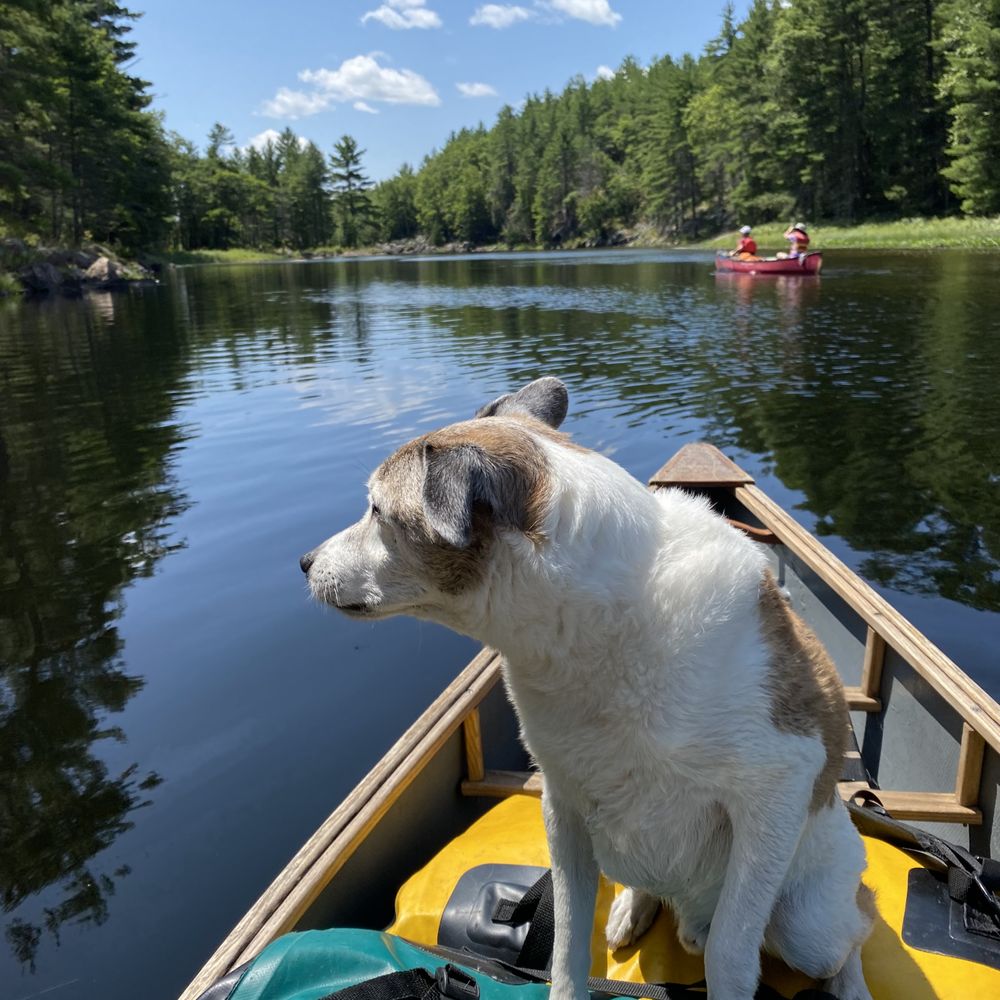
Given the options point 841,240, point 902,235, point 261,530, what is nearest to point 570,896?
point 261,530

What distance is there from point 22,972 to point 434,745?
290cm

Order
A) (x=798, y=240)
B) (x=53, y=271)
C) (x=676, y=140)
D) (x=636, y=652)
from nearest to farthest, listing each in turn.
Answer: (x=636, y=652) → (x=798, y=240) → (x=53, y=271) → (x=676, y=140)

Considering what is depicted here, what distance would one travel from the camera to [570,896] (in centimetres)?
261

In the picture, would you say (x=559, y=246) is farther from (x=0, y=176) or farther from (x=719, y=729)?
(x=719, y=729)

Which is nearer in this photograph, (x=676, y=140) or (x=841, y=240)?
(x=841, y=240)

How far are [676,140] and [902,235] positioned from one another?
48.4 m

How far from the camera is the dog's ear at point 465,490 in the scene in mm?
2021

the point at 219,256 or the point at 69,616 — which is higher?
the point at 219,256

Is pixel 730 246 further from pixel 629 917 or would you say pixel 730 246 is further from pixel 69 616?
pixel 629 917

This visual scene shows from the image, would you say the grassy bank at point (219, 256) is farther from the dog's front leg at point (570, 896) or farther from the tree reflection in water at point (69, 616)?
the dog's front leg at point (570, 896)

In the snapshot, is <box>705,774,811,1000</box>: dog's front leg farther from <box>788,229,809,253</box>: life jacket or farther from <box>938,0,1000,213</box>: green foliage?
<box>938,0,1000,213</box>: green foliage

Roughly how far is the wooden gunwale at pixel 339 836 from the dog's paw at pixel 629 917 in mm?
1062

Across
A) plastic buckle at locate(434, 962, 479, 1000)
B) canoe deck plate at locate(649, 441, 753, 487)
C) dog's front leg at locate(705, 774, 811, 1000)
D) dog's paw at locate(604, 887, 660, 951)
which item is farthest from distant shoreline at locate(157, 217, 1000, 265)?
plastic buckle at locate(434, 962, 479, 1000)

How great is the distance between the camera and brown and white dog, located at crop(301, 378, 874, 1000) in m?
2.14
